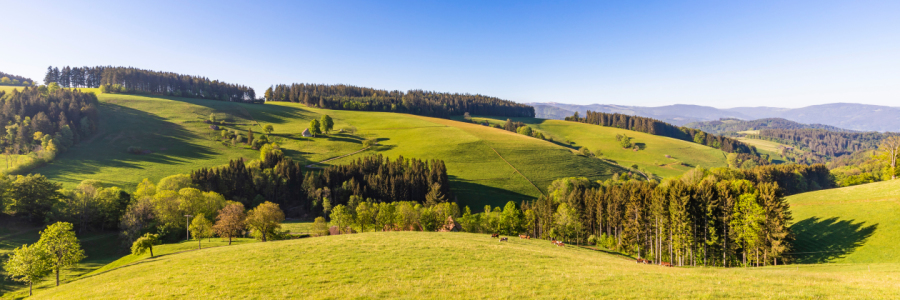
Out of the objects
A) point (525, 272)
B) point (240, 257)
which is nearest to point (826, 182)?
point (525, 272)

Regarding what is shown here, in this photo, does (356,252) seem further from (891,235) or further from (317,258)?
(891,235)

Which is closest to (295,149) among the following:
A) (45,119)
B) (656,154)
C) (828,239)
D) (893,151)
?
(45,119)

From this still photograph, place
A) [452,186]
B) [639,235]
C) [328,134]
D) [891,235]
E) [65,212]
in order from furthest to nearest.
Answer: [328,134]
[452,186]
[65,212]
[639,235]
[891,235]

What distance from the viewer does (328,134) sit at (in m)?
162

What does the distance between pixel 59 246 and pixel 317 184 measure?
2572 inches

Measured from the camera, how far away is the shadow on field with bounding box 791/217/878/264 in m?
44.7

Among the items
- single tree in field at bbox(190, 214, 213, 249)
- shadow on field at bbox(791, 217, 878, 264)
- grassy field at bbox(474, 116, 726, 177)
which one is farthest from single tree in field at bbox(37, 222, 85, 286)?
grassy field at bbox(474, 116, 726, 177)

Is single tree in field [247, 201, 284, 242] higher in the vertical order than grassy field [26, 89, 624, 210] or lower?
lower

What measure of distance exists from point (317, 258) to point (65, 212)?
80.7 m

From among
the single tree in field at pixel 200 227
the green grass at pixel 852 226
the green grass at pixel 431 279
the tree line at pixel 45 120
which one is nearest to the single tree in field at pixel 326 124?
the tree line at pixel 45 120

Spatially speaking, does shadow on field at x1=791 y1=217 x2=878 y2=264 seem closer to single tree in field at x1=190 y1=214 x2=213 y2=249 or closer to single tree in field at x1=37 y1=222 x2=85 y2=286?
single tree in field at x1=190 y1=214 x2=213 y2=249

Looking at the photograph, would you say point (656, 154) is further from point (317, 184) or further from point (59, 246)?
point (59, 246)

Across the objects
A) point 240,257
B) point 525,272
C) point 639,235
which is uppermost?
point 525,272

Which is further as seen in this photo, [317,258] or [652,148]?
[652,148]
